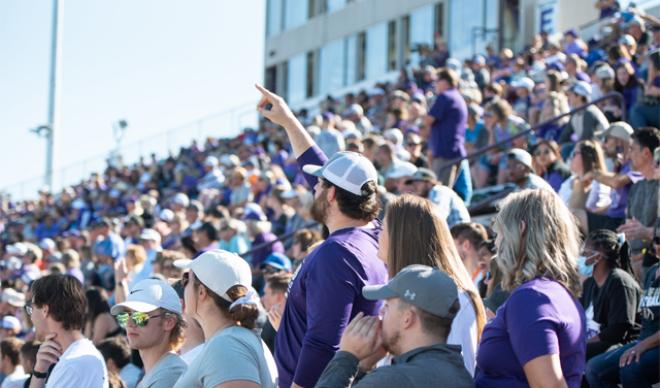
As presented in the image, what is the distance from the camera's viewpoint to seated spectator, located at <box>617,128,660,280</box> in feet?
27.7

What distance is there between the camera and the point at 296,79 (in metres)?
41.3

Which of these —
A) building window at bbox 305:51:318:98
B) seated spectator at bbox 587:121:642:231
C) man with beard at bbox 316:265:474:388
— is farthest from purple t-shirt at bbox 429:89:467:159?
building window at bbox 305:51:318:98

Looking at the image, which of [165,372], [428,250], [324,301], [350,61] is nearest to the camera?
[428,250]

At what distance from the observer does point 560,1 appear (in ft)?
99.5

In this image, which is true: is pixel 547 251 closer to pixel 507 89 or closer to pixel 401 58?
pixel 507 89

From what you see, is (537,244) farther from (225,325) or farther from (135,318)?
(135,318)

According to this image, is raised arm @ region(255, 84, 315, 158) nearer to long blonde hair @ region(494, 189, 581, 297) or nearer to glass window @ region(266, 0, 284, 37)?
long blonde hair @ region(494, 189, 581, 297)

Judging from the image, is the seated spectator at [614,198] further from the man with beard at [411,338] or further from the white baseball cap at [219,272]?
the man with beard at [411,338]

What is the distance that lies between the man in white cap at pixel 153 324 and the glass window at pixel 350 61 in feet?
107

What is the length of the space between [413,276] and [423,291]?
71 mm

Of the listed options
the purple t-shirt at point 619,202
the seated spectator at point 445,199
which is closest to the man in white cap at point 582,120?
the purple t-shirt at point 619,202

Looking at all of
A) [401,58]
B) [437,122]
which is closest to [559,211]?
[437,122]

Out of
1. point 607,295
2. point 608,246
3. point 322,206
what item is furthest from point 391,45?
point 322,206

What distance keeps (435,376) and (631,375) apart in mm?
3058
